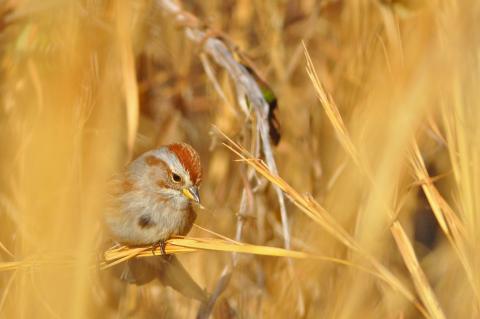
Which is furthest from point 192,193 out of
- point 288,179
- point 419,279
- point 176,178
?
point 419,279

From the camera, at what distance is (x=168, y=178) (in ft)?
7.10

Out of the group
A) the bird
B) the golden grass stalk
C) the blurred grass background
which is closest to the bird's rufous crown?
the bird

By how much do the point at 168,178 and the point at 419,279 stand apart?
950 millimetres

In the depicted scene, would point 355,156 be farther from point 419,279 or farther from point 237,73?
point 237,73

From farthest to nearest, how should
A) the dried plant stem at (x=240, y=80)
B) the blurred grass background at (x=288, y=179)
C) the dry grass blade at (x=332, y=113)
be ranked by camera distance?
the dried plant stem at (x=240, y=80), the dry grass blade at (x=332, y=113), the blurred grass background at (x=288, y=179)

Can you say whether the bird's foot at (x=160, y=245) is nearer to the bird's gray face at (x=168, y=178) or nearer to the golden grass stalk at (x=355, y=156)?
the bird's gray face at (x=168, y=178)

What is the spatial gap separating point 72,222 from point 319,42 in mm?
2000

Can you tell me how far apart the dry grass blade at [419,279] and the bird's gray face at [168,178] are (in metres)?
0.72

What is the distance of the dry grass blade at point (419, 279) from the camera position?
1388 mm

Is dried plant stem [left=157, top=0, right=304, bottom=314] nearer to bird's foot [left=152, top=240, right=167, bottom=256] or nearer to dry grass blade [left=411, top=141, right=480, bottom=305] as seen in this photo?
bird's foot [left=152, top=240, right=167, bottom=256]

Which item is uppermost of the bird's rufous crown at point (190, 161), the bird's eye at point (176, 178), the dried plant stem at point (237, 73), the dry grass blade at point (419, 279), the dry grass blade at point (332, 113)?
the dry grass blade at point (332, 113)

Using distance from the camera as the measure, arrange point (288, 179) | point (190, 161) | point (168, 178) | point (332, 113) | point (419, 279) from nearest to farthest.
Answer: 1. point (332, 113)
2. point (419, 279)
3. point (190, 161)
4. point (168, 178)
5. point (288, 179)

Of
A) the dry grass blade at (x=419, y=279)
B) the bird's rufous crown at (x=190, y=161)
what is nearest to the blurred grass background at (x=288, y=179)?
the dry grass blade at (x=419, y=279)

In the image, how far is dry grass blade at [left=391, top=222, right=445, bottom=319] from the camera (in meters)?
1.39
